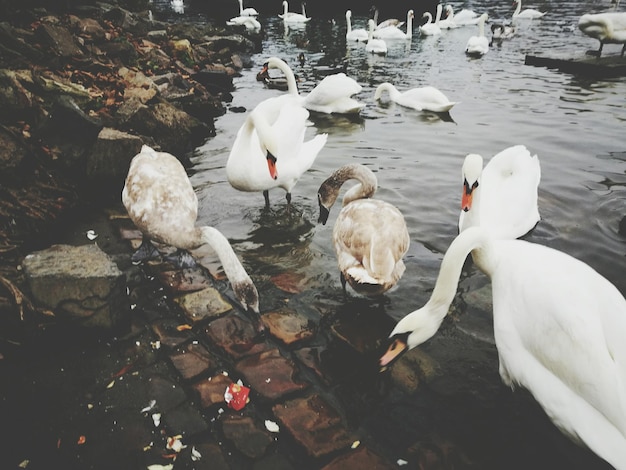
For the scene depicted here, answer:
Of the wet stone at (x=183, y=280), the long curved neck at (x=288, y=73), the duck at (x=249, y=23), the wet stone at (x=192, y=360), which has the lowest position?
the wet stone at (x=192, y=360)

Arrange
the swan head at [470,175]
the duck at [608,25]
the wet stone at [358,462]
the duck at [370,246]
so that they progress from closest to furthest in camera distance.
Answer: the wet stone at [358,462] → the duck at [370,246] → the swan head at [470,175] → the duck at [608,25]

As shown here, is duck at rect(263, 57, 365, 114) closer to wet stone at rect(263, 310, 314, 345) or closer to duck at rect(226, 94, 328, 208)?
duck at rect(226, 94, 328, 208)

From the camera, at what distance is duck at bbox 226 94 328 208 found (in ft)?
16.5

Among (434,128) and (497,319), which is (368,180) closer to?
(497,319)

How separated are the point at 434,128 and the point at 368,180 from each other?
5.40m

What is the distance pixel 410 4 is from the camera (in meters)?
38.4

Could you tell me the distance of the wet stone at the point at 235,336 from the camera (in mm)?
3273

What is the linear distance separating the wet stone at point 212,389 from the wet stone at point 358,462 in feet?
2.80

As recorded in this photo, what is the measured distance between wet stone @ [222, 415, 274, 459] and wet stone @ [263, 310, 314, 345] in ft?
2.61

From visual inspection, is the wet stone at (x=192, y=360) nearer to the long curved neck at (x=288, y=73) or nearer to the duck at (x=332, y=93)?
the duck at (x=332, y=93)

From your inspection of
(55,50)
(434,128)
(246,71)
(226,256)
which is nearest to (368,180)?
(226,256)

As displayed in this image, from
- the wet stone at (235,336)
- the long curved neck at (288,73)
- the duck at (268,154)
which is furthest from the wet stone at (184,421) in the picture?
the long curved neck at (288,73)

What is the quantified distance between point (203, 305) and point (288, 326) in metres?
→ 0.80

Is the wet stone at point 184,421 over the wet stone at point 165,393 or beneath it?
beneath
